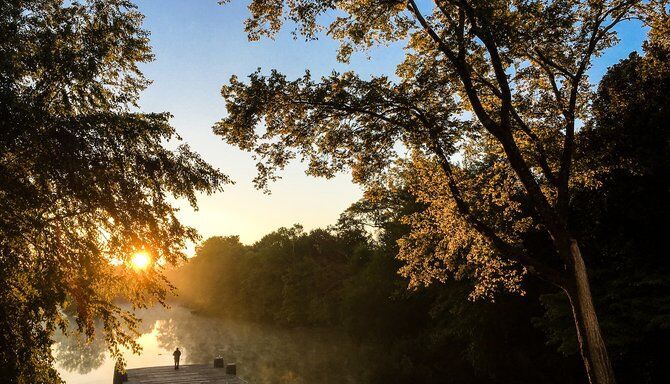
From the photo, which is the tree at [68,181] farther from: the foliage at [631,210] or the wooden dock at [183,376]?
the wooden dock at [183,376]

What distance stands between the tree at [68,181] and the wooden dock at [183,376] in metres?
14.0

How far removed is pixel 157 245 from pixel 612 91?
16.4 m

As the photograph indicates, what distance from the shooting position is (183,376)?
80.2ft

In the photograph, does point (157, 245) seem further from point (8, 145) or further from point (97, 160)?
point (8, 145)

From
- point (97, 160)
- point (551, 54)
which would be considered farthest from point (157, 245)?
point (551, 54)

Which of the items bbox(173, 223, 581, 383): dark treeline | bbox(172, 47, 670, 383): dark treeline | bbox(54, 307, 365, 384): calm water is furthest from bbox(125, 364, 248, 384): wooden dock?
bbox(172, 47, 670, 383): dark treeline

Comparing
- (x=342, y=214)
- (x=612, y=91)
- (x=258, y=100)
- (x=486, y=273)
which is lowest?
(x=486, y=273)

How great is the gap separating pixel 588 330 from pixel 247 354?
35.8 metres

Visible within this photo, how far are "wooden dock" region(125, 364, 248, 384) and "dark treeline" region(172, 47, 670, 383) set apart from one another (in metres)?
9.81

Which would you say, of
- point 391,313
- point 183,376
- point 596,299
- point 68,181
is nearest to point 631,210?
point 596,299

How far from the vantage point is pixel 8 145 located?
812 centimetres

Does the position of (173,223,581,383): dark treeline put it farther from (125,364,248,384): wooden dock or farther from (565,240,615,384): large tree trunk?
(565,240,615,384): large tree trunk

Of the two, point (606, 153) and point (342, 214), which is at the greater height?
point (342, 214)

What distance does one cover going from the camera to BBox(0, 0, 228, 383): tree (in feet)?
27.1
